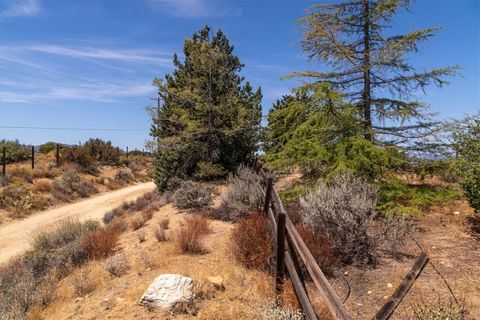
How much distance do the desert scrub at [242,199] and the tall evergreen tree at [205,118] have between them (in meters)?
6.11

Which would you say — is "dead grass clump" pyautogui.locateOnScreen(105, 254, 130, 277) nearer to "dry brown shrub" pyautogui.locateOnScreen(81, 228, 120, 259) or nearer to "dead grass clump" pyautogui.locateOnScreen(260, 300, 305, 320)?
"dry brown shrub" pyautogui.locateOnScreen(81, 228, 120, 259)

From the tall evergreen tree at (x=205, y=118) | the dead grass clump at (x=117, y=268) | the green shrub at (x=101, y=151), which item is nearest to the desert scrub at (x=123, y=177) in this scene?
the green shrub at (x=101, y=151)

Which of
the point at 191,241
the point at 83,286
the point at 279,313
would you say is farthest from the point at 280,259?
the point at 83,286

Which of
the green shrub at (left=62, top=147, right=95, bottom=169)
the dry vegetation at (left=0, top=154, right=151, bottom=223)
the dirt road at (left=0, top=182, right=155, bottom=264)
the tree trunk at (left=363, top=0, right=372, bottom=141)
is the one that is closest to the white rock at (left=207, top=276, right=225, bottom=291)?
the tree trunk at (left=363, top=0, right=372, bottom=141)

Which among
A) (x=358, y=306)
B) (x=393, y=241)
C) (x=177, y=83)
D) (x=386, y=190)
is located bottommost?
(x=358, y=306)

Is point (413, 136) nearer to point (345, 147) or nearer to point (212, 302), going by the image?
point (345, 147)

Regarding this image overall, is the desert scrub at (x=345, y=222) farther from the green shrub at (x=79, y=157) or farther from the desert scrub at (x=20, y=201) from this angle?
the green shrub at (x=79, y=157)

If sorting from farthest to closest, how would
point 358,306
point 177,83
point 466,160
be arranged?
1. point 177,83
2. point 466,160
3. point 358,306

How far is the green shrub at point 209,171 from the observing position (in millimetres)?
16506

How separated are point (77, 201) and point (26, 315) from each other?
53.0 ft

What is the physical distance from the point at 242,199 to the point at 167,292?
206 inches

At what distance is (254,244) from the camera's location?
6.46 m

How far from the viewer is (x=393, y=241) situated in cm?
639

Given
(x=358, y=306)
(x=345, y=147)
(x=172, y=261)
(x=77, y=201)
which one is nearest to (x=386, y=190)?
(x=345, y=147)
